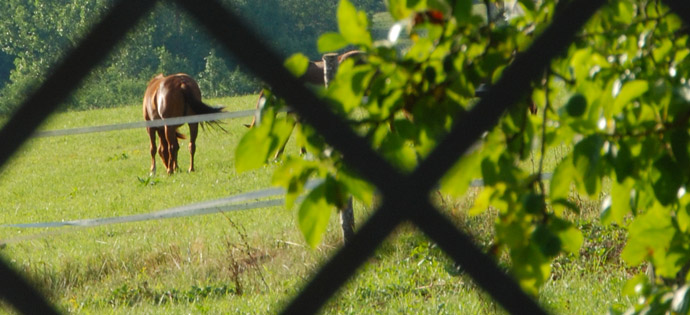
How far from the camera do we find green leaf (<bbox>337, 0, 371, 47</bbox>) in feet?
3.14

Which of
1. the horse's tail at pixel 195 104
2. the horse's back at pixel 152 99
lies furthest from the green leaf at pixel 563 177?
the horse's back at pixel 152 99

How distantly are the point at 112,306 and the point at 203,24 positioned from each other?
4.25 metres

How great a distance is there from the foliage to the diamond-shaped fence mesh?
0.17 meters

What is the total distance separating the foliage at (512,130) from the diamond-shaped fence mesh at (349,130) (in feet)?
0.54

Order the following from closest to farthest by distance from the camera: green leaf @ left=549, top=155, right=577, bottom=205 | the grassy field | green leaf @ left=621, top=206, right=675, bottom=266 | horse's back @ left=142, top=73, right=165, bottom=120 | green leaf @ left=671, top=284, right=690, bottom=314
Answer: green leaf @ left=671, top=284, right=690, bottom=314, green leaf @ left=549, top=155, right=577, bottom=205, green leaf @ left=621, top=206, right=675, bottom=266, the grassy field, horse's back @ left=142, top=73, right=165, bottom=120

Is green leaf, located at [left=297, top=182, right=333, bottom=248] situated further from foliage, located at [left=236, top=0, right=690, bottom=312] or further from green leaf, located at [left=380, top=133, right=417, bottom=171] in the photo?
green leaf, located at [left=380, top=133, right=417, bottom=171]

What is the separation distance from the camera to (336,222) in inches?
233

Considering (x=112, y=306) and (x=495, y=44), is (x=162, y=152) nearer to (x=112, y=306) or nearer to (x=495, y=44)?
(x=112, y=306)

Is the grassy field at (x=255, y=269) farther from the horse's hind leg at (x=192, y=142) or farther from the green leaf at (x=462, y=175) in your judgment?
the horse's hind leg at (x=192, y=142)

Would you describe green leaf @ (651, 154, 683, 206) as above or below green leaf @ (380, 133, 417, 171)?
below

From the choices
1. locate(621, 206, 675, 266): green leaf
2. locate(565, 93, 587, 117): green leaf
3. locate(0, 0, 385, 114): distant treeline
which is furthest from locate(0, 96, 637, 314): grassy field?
locate(0, 0, 385, 114): distant treeline

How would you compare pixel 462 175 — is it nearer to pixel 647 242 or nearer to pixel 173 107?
pixel 647 242

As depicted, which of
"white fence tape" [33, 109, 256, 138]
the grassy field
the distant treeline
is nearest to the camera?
the grassy field

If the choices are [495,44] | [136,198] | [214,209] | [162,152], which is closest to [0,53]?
[162,152]
